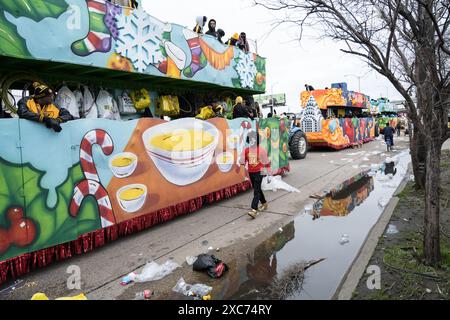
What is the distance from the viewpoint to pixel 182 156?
6.41 meters

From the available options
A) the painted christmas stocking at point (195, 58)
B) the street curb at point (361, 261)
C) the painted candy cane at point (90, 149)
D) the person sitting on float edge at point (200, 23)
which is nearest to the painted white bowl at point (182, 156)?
the painted candy cane at point (90, 149)

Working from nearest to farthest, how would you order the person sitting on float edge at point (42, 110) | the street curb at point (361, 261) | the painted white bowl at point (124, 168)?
the street curb at point (361, 261)
the person sitting on float edge at point (42, 110)
the painted white bowl at point (124, 168)

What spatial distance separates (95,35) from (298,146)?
11175mm

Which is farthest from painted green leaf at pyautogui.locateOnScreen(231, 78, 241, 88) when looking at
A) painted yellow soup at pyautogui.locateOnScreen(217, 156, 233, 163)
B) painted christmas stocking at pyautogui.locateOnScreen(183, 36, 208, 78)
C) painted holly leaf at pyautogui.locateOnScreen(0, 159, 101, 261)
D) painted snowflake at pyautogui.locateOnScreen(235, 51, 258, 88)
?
painted holly leaf at pyautogui.locateOnScreen(0, 159, 101, 261)

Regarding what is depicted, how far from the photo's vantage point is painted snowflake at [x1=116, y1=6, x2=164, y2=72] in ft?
18.2

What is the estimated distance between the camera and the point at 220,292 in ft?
11.7

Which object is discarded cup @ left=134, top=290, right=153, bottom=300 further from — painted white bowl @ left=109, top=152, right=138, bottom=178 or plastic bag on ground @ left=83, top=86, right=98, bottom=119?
plastic bag on ground @ left=83, top=86, right=98, bottom=119

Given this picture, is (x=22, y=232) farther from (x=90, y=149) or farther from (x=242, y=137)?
(x=242, y=137)

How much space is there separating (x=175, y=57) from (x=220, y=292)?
15.7ft

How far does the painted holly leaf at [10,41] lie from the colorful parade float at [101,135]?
13 mm

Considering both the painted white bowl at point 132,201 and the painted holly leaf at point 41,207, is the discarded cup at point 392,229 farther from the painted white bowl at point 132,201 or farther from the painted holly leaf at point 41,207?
the painted holly leaf at point 41,207

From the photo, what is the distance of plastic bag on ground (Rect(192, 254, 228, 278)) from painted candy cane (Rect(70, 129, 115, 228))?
1749 mm

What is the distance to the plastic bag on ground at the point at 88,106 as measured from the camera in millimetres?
5941
